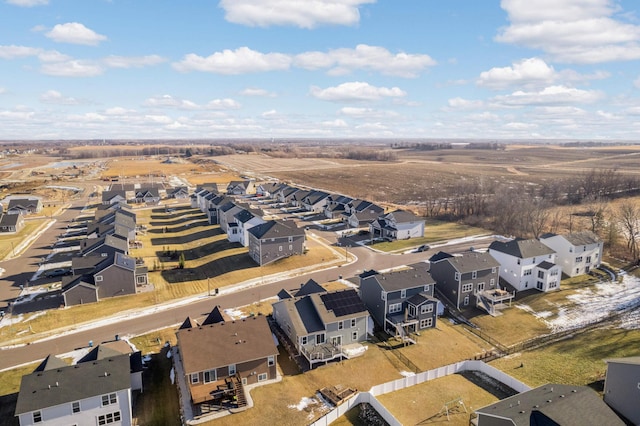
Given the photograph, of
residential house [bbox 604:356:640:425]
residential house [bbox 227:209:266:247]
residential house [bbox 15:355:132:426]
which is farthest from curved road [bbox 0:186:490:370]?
residential house [bbox 604:356:640:425]

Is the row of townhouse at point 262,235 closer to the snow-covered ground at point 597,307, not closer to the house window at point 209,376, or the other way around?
the house window at point 209,376

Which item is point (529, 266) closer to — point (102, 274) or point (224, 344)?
point (224, 344)

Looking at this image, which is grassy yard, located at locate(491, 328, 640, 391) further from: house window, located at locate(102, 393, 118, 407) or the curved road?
house window, located at locate(102, 393, 118, 407)

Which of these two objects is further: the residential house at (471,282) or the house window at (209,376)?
the residential house at (471,282)

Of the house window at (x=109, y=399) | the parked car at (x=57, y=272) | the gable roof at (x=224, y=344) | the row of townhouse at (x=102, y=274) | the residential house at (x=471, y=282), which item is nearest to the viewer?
the house window at (x=109, y=399)

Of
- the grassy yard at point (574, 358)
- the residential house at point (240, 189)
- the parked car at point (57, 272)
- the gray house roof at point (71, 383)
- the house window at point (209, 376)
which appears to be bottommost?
the grassy yard at point (574, 358)

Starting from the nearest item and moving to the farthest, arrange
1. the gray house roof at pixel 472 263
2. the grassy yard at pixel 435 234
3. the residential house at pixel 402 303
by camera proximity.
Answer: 1. the residential house at pixel 402 303
2. the gray house roof at pixel 472 263
3. the grassy yard at pixel 435 234

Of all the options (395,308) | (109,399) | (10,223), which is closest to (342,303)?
(395,308)

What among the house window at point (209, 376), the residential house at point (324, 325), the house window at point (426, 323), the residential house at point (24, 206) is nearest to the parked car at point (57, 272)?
the residential house at point (324, 325)
